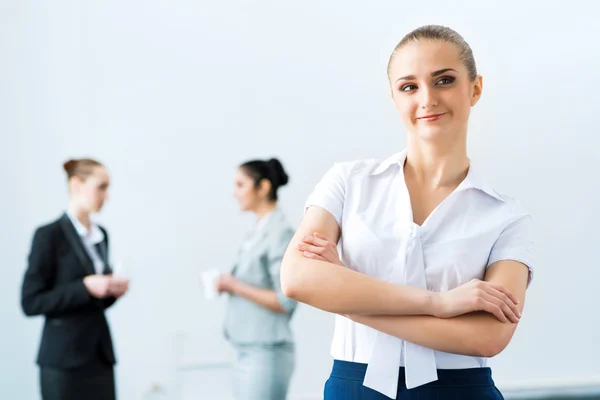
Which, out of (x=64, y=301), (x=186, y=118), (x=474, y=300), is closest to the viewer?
(x=474, y=300)

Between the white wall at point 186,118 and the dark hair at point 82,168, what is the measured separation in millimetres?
1242

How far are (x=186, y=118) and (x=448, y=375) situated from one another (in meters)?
3.46

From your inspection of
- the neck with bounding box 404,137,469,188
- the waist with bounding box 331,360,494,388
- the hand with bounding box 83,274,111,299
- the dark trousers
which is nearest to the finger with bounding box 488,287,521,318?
the waist with bounding box 331,360,494,388

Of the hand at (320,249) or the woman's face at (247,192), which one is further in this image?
the woman's face at (247,192)

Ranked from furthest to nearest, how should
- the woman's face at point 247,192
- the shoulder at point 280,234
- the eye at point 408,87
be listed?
the woman's face at point 247,192 → the shoulder at point 280,234 → the eye at point 408,87

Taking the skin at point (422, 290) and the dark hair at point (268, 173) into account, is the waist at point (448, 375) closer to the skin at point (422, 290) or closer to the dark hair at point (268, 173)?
the skin at point (422, 290)

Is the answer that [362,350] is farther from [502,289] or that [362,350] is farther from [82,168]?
[82,168]

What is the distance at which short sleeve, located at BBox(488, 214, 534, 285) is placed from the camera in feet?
4.18

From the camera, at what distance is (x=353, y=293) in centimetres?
121

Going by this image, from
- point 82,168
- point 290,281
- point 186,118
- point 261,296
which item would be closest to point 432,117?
point 290,281

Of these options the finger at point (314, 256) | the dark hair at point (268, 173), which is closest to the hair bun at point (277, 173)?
the dark hair at point (268, 173)

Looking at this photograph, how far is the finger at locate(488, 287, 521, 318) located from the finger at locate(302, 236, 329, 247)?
0.90ft

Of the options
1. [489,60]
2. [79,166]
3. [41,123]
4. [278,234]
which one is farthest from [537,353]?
[41,123]

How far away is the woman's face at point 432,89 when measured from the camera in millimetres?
1274
